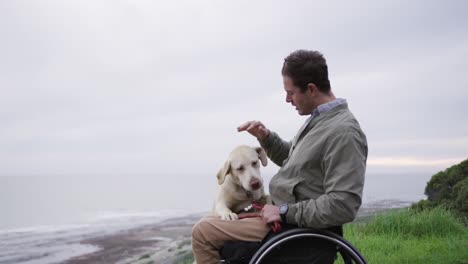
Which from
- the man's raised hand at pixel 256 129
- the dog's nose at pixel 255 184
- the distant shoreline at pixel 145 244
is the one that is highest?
the man's raised hand at pixel 256 129

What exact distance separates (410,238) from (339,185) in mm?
4199

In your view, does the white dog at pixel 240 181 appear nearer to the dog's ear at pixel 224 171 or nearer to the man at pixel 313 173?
the dog's ear at pixel 224 171

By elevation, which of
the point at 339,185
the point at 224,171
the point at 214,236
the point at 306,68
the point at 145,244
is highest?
the point at 306,68

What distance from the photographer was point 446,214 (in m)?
6.67

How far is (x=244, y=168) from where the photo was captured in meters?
3.39

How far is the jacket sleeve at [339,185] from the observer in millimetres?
2693

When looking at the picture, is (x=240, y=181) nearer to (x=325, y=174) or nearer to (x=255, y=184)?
(x=255, y=184)

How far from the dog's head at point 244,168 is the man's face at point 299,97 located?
1.72 feet

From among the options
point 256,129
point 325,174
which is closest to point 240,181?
point 256,129

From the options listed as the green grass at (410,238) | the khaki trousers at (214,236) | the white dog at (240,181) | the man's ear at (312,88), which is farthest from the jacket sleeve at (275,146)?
the green grass at (410,238)

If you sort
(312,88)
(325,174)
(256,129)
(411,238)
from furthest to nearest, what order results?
(411,238) → (256,129) → (312,88) → (325,174)

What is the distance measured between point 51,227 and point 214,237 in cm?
1790

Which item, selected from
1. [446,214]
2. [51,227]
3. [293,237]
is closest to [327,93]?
[293,237]

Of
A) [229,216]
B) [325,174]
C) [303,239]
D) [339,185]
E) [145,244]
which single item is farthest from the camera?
[145,244]
